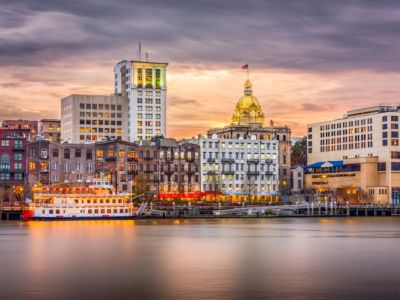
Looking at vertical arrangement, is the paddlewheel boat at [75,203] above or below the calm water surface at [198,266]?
above

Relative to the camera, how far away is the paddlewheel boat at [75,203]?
557 feet

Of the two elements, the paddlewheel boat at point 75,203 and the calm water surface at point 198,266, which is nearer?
the calm water surface at point 198,266

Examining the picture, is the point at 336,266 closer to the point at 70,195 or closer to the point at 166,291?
the point at 166,291

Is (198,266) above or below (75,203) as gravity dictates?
below

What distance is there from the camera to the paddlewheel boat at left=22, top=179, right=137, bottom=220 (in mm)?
169875

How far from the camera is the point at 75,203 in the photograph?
170875 mm

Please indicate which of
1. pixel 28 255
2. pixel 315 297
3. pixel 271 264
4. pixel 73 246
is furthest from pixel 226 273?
A: pixel 73 246

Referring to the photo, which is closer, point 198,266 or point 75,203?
point 198,266

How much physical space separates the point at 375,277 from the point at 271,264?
41.2 feet

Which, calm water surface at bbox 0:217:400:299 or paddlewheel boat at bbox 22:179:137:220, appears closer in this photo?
calm water surface at bbox 0:217:400:299

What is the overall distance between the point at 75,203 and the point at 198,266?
95838 millimetres

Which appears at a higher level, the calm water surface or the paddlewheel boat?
the paddlewheel boat

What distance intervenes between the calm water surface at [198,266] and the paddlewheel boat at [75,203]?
149ft

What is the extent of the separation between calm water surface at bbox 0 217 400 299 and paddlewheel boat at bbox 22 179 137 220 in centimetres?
4556
